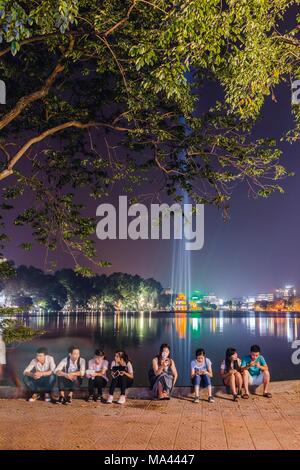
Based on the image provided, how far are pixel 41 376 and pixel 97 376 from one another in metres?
1.19

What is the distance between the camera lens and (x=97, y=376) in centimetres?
1032

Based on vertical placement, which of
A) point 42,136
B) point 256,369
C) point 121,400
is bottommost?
point 121,400

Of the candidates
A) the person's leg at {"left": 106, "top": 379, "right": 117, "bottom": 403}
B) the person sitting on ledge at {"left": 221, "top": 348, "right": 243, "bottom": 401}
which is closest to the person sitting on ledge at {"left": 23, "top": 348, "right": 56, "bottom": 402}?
the person's leg at {"left": 106, "top": 379, "right": 117, "bottom": 403}

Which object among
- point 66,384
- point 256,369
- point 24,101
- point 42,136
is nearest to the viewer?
point 24,101

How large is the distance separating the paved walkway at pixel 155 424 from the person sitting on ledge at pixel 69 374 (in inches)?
11.9

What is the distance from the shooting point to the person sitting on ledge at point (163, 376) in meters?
10.4

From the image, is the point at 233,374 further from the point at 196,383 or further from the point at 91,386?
the point at 91,386

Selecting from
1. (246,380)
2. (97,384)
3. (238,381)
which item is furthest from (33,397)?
(246,380)

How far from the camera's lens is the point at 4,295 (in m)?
114

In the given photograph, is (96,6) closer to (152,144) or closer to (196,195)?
(152,144)

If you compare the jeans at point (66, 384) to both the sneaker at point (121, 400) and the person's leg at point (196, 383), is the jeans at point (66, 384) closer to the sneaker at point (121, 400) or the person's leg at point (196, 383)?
the sneaker at point (121, 400)

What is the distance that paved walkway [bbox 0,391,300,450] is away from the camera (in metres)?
6.83
